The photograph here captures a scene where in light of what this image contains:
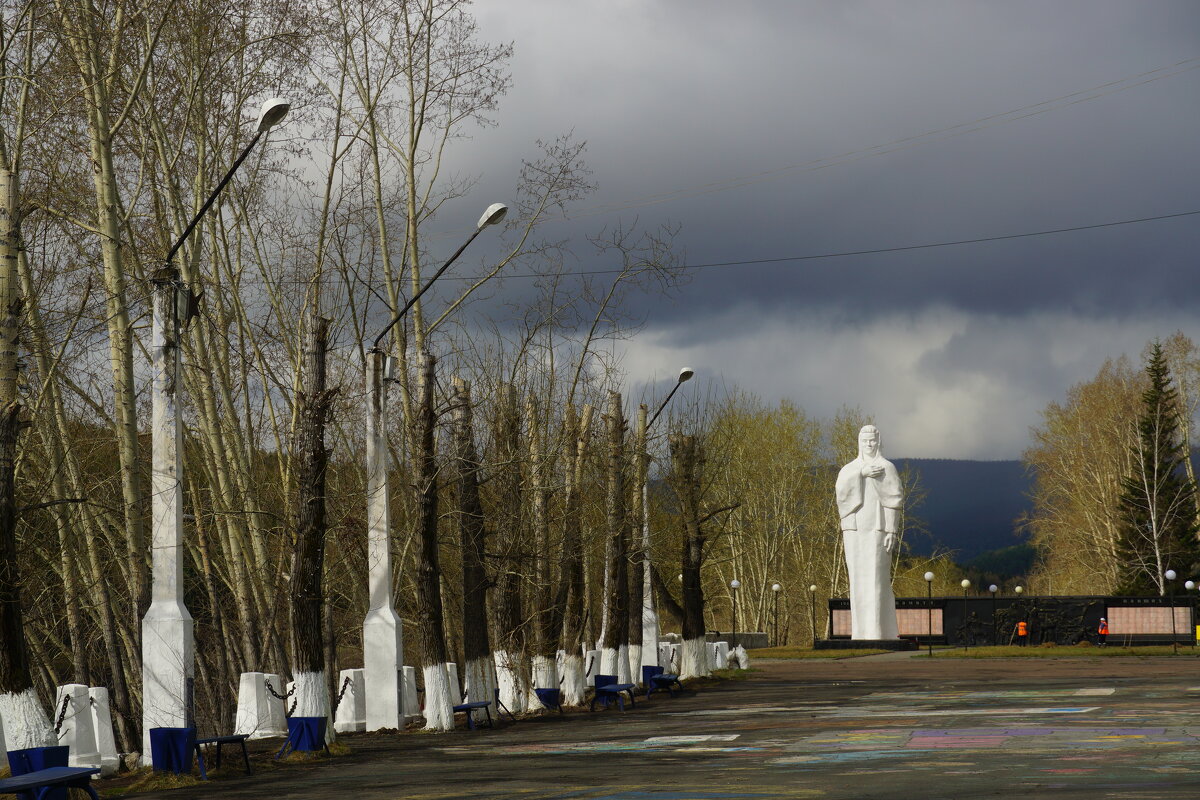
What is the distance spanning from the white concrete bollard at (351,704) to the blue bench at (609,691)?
518 cm

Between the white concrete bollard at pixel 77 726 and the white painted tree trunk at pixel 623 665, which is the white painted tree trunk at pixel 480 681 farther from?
the white concrete bollard at pixel 77 726

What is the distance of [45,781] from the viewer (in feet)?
35.7

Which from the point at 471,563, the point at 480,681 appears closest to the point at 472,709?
the point at 480,681

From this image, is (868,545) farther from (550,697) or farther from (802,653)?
(550,697)

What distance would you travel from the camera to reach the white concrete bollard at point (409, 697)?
2244 centimetres

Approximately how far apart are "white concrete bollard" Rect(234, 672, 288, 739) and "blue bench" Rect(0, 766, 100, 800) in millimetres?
6675

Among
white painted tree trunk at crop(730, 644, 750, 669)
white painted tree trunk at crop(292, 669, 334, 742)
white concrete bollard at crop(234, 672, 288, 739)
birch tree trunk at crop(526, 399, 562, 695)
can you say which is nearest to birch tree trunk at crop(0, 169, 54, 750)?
white painted tree trunk at crop(292, 669, 334, 742)

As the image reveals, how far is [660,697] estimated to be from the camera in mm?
28719

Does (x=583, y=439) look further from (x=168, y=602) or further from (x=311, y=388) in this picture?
(x=168, y=602)

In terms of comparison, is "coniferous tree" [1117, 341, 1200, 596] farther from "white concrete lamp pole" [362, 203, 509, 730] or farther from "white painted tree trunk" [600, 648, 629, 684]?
"white concrete lamp pole" [362, 203, 509, 730]

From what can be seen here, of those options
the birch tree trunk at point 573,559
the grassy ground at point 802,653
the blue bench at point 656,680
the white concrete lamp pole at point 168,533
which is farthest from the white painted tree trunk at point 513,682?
the grassy ground at point 802,653

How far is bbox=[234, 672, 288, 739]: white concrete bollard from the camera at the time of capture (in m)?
18.7

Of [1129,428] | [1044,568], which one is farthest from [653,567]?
[1044,568]

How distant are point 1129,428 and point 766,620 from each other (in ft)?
63.2
